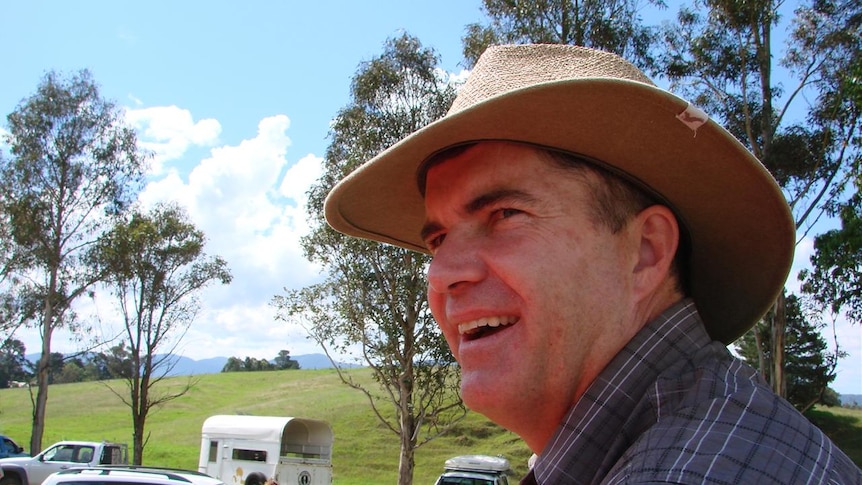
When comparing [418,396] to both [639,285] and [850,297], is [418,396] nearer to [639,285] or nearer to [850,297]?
[850,297]

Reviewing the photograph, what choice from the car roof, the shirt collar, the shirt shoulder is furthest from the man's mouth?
the car roof

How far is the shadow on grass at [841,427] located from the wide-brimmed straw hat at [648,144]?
34.9m

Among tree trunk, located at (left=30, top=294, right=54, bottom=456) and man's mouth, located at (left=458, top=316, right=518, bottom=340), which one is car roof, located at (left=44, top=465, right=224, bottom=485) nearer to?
man's mouth, located at (left=458, top=316, right=518, bottom=340)

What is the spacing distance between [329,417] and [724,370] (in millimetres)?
44641

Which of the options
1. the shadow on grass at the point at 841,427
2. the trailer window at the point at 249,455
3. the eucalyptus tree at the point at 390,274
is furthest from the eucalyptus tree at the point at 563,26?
the shadow on grass at the point at 841,427

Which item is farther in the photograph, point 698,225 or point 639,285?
point 698,225

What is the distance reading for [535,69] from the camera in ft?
4.92

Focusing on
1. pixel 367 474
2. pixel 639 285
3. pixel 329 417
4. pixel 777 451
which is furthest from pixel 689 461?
pixel 329 417

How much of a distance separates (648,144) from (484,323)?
1.54 feet

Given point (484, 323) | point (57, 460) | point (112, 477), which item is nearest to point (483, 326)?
point (484, 323)

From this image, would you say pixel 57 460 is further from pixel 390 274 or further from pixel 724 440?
pixel 724 440

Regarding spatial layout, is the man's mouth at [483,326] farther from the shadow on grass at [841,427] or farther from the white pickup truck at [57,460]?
the shadow on grass at [841,427]

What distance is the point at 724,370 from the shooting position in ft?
3.68

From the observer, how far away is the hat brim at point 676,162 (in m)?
1.37
